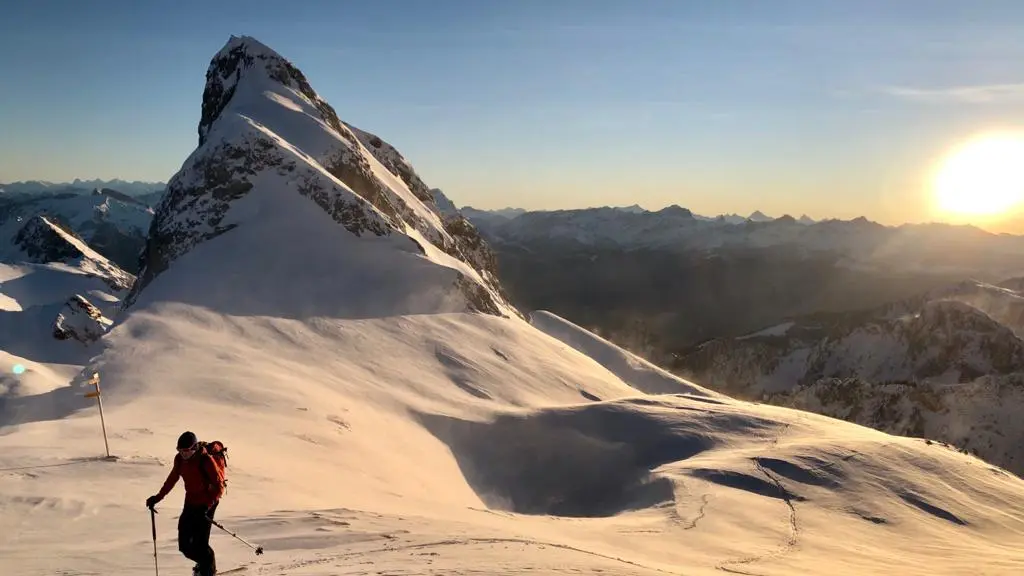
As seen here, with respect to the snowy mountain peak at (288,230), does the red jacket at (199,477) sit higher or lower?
lower

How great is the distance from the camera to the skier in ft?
35.1

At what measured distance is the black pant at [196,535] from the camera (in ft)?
35.5

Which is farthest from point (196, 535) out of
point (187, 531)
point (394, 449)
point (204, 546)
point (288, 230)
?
point (288, 230)

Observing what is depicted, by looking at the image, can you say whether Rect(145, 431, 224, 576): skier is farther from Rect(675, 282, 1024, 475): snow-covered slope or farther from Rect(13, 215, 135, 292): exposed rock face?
Rect(13, 215, 135, 292): exposed rock face

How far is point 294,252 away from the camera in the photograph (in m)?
55.8

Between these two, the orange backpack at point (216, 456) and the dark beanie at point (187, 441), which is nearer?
the dark beanie at point (187, 441)

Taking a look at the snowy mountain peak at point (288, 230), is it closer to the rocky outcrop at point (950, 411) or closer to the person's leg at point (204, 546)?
the person's leg at point (204, 546)

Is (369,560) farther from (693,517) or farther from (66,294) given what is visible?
(66,294)

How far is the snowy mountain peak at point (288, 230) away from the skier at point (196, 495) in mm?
38161

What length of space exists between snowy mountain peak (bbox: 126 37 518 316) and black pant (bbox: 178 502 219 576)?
38.2 metres

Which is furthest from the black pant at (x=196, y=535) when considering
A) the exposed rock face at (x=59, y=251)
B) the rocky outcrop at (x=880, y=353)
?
the exposed rock face at (x=59, y=251)

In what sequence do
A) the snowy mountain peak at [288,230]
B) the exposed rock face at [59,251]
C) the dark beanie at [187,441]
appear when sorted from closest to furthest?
the dark beanie at [187,441], the snowy mountain peak at [288,230], the exposed rock face at [59,251]

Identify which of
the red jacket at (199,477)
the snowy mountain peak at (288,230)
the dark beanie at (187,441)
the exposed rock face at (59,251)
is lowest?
the exposed rock face at (59,251)

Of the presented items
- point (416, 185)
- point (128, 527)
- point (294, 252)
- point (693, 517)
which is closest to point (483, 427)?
point (693, 517)
